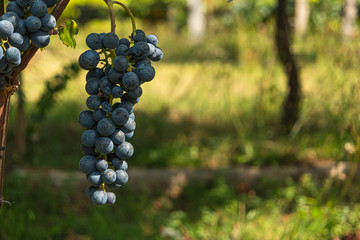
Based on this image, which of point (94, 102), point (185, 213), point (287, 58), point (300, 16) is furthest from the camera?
point (300, 16)

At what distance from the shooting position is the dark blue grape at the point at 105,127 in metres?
0.86

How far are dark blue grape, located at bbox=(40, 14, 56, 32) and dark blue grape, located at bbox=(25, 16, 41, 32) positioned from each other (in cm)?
1

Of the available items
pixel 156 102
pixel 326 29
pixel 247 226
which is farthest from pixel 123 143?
pixel 326 29

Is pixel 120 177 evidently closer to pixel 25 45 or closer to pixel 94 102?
pixel 94 102

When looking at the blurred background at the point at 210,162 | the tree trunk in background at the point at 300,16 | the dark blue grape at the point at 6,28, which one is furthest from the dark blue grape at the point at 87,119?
the tree trunk in background at the point at 300,16

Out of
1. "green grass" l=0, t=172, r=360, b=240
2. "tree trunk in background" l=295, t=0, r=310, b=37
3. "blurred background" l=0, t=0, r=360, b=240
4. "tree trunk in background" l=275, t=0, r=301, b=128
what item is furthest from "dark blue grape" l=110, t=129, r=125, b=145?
→ "tree trunk in background" l=295, t=0, r=310, b=37

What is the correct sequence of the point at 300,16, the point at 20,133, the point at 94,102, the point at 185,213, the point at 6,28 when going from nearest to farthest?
1. the point at 6,28
2. the point at 94,102
3. the point at 185,213
4. the point at 20,133
5. the point at 300,16

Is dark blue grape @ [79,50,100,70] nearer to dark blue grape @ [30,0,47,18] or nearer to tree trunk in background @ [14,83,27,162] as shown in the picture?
dark blue grape @ [30,0,47,18]

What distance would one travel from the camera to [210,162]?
12.0 feet

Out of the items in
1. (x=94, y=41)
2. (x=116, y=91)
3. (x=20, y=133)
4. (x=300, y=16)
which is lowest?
(x=20, y=133)

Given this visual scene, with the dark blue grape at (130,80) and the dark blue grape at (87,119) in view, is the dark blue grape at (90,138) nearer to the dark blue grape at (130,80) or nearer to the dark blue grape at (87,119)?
the dark blue grape at (87,119)

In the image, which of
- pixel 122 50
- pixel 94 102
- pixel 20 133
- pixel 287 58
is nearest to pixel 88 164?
pixel 94 102

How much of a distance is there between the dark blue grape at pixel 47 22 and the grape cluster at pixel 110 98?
0.24 ft

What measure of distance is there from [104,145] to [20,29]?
0.28 m
